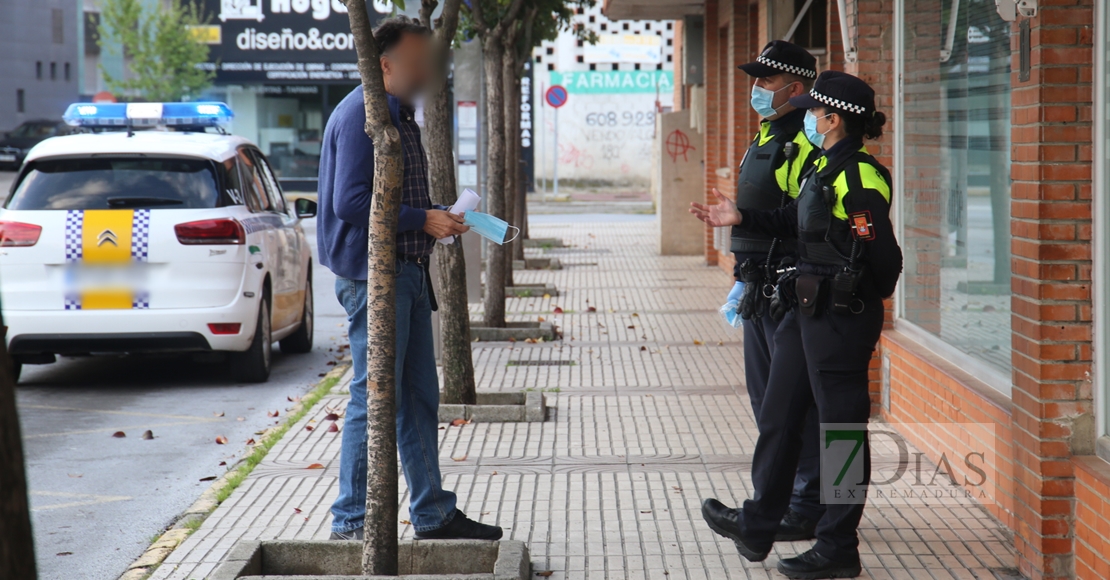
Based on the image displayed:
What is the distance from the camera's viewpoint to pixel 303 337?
35.4 ft

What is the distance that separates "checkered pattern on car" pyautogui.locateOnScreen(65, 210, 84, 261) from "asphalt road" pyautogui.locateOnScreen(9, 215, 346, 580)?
104 centimetres

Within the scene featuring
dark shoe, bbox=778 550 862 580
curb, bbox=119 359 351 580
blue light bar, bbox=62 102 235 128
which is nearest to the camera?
dark shoe, bbox=778 550 862 580

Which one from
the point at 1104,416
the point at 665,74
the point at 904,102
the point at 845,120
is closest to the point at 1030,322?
the point at 1104,416

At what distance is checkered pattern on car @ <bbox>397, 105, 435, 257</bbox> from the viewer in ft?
14.8

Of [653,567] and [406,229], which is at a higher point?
[406,229]

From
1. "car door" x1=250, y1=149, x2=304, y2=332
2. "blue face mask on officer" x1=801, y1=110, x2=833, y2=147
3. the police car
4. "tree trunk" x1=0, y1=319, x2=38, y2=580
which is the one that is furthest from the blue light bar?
"tree trunk" x1=0, y1=319, x2=38, y2=580

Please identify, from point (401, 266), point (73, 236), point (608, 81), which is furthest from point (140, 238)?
point (608, 81)

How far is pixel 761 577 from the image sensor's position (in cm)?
454

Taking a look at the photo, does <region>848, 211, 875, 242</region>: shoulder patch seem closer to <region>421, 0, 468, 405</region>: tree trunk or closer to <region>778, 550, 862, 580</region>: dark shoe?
<region>778, 550, 862, 580</region>: dark shoe

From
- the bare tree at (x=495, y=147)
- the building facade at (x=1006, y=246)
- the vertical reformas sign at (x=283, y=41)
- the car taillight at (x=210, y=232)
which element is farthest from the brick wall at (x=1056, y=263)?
the vertical reformas sign at (x=283, y=41)

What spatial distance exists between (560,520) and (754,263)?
4.64 feet

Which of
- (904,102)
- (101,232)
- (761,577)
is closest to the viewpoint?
(761,577)

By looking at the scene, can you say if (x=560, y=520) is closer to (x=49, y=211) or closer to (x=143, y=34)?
(x=49, y=211)

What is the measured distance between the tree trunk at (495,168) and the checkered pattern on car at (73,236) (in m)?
3.54
